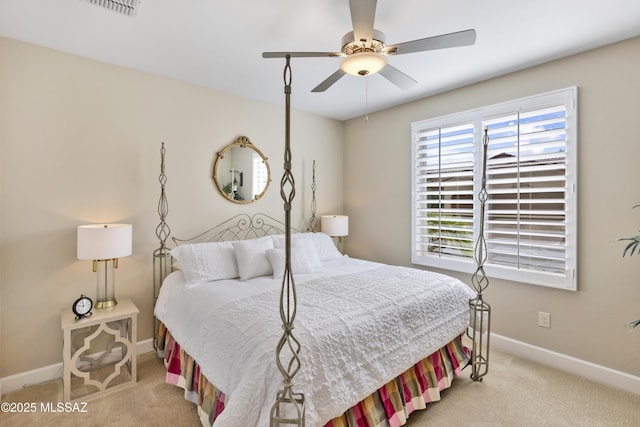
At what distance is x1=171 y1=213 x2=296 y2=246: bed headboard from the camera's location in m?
3.36

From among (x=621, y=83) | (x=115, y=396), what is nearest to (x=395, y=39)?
(x=621, y=83)

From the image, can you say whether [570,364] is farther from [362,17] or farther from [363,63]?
[362,17]

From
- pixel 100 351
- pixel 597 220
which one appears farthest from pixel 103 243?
pixel 597 220

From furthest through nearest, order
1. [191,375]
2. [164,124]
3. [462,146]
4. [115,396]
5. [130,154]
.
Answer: [462,146]
[164,124]
[130,154]
[115,396]
[191,375]

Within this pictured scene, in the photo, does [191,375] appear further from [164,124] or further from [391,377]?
[164,124]

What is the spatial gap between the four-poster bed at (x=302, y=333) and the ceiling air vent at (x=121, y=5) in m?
1.42

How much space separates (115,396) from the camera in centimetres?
229

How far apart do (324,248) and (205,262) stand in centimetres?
138

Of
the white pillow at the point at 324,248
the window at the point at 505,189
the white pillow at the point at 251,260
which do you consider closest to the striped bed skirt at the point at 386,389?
the white pillow at the point at 251,260

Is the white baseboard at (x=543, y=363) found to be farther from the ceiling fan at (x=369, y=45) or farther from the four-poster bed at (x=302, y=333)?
the ceiling fan at (x=369, y=45)

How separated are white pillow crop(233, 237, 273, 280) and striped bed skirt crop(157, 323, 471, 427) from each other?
0.77 meters

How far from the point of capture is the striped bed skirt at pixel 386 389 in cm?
177

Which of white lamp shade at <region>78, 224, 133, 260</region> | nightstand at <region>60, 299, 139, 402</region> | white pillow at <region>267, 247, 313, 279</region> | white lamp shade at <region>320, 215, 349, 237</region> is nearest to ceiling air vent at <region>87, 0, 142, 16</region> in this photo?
white lamp shade at <region>78, 224, 133, 260</region>

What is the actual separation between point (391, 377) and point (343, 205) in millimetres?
3035
